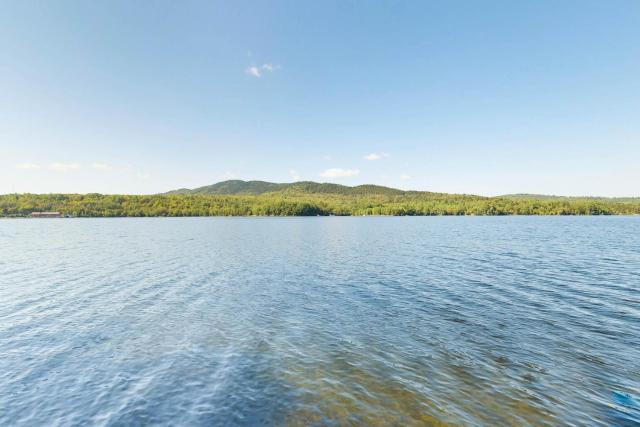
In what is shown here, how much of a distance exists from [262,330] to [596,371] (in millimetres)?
17822

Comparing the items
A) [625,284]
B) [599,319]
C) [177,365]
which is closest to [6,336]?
[177,365]

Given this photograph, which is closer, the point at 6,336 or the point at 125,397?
the point at 125,397

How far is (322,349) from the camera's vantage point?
1780 cm

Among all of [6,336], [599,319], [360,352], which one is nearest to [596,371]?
[599,319]

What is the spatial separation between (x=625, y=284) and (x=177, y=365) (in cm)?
4088

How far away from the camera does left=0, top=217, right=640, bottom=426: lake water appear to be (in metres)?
12.2

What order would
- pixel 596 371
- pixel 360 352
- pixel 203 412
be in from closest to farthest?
pixel 203 412, pixel 596 371, pixel 360 352

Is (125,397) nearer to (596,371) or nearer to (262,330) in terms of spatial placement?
(262,330)

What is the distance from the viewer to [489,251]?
57.5 m

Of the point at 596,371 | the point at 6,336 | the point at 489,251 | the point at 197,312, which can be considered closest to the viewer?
the point at 596,371

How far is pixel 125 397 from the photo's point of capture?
1303cm

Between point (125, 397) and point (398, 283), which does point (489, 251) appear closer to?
point (398, 283)

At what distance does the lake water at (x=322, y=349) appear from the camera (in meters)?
12.2

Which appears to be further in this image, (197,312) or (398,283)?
(398,283)
